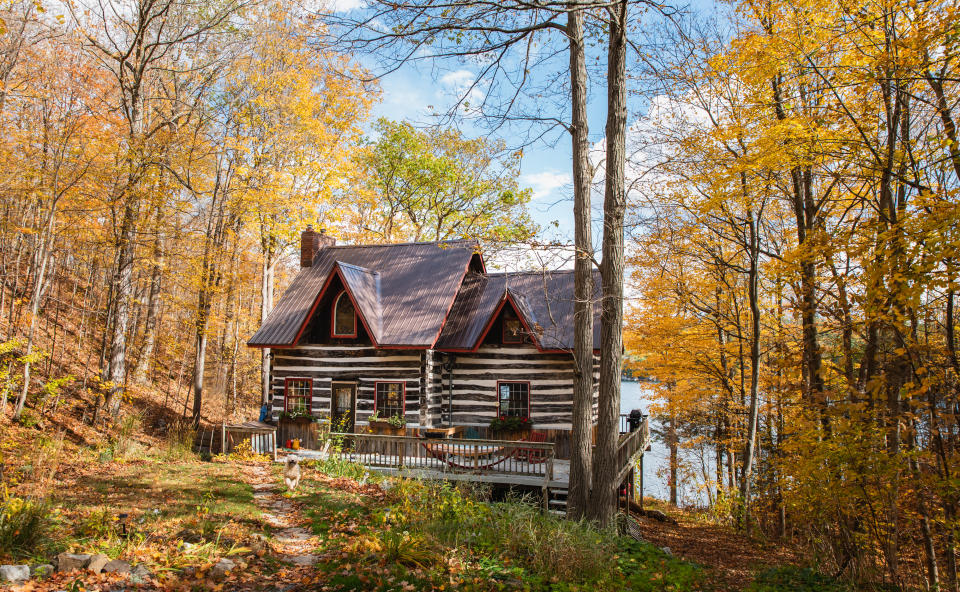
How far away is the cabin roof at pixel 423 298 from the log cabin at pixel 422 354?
5cm

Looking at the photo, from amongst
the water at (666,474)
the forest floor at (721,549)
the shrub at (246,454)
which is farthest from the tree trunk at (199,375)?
the water at (666,474)

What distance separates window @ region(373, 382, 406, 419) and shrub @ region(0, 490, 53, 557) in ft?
40.6

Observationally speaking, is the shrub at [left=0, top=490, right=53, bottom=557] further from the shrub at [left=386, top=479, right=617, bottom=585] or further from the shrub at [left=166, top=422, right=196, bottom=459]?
the shrub at [left=166, top=422, right=196, bottom=459]

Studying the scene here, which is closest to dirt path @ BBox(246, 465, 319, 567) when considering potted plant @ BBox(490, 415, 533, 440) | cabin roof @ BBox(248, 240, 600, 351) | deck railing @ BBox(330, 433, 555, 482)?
deck railing @ BBox(330, 433, 555, 482)

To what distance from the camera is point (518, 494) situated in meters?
13.1

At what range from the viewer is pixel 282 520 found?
8711mm

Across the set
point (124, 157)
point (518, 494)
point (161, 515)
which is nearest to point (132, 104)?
point (124, 157)

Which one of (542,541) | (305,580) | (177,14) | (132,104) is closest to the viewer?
(305,580)

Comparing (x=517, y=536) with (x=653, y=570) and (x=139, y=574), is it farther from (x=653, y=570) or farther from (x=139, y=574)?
(x=139, y=574)

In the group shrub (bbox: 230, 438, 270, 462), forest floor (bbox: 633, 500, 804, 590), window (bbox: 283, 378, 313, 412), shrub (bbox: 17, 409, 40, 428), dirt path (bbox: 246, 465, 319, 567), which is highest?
window (bbox: 283, 378, 313, 412)

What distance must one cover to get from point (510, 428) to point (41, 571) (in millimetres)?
13598

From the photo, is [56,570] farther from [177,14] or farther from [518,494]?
[177,14]

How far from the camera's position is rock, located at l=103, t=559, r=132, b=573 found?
5.46 meters

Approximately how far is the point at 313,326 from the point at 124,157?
7898 mm
